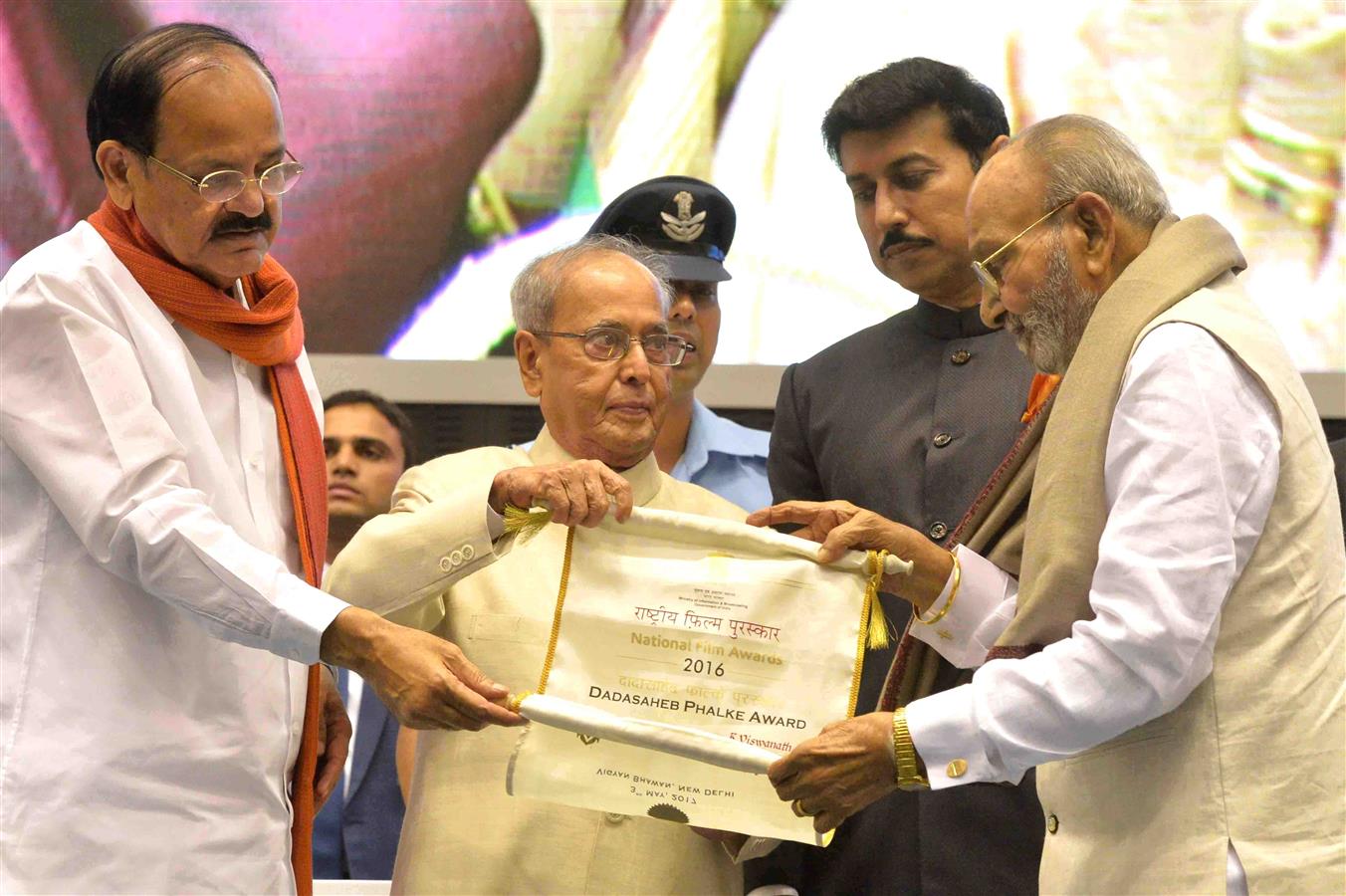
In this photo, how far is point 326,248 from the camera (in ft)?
16.0

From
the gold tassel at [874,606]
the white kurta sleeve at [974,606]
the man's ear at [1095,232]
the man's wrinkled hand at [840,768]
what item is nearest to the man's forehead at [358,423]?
the white kurta sleeve at [974,606]

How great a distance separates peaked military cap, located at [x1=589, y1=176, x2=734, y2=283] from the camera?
12.1 feet

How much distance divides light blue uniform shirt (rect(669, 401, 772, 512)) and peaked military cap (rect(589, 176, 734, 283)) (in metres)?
0.35

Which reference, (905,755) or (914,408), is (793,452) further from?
(905,755)

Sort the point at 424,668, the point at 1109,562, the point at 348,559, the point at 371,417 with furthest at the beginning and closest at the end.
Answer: the point at 371,417, the point at 348,559, the point at 424,668, the point at 1109,562

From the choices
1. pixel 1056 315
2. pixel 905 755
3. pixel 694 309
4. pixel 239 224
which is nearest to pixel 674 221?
pixel 694 309

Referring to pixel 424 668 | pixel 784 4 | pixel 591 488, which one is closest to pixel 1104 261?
pixel 591 488

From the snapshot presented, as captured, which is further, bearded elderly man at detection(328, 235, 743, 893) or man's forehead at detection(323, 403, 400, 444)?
man's forehead at detection(323, 403, 400, 444)

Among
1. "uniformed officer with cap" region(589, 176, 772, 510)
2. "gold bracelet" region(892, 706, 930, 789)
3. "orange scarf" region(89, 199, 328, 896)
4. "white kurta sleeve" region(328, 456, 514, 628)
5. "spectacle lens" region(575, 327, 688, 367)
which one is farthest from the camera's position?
"uniformed officer with cap" region(589, 176, 772, 510)

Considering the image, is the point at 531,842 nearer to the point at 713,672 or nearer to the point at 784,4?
the point at 713,672

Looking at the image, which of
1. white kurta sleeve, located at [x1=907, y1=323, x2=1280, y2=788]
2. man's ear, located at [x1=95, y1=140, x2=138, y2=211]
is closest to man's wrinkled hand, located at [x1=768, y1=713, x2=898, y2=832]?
white kurta sleeve, located at [x1=907, y1=323, x2=1280, y2=788]

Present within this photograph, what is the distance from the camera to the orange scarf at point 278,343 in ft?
8.43

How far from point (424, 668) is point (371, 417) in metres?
2.44

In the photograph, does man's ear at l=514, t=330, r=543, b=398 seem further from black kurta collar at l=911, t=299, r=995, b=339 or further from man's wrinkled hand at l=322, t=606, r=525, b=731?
black kurta collar at l=911, t=299, r=995, b=339
